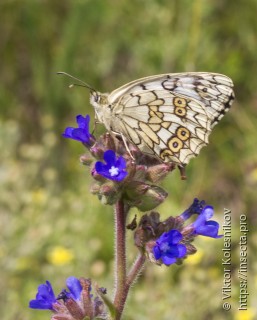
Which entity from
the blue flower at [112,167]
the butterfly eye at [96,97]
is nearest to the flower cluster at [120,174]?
the blue flower at [112,167]

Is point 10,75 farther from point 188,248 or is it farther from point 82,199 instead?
point 188,248

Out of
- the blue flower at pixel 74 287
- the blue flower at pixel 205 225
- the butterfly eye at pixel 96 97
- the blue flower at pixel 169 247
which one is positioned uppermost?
the butterfly eye at pixel 96 97

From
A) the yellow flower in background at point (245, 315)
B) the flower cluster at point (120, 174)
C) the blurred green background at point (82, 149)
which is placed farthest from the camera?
the blurred green background at point (82, 149)

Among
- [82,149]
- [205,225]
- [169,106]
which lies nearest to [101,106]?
[169,106]

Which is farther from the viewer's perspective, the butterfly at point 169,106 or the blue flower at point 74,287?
the butterfly at point 169,106

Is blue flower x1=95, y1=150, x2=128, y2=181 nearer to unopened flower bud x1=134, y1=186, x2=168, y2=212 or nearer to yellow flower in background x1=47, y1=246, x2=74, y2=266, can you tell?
unopened flower bud x1=134, y1=186, x2=168, y2=212

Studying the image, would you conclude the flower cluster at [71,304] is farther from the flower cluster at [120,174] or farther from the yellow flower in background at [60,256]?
the yellow flower in background at [60,256]

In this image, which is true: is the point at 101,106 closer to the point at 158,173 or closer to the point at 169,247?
the point at 158,173

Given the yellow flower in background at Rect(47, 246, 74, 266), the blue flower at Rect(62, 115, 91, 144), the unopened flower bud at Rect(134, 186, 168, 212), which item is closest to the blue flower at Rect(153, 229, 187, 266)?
the unopened flower bud at Rect(134, 186, 168, 212)
